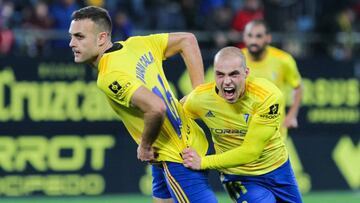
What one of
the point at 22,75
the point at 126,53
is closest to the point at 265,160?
the point at 126,53

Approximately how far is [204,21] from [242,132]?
28.8 feet

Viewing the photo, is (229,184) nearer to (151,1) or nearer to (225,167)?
(225,167)

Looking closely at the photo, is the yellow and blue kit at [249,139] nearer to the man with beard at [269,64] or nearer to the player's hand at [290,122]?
the man with beard at [269,64]

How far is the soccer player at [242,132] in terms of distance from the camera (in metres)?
6.57

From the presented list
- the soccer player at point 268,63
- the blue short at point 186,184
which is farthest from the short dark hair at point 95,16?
the soccer player at point 268,63

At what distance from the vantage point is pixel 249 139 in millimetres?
6688

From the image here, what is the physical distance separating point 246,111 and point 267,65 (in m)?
3.51

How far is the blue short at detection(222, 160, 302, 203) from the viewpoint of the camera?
703 centimetres

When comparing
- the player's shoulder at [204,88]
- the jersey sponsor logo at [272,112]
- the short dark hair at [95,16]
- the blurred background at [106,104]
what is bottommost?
the blurred background at [106,104]

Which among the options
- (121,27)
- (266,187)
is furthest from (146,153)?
(121,27)

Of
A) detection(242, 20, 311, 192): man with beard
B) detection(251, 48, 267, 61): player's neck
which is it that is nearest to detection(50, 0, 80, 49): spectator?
detection(242, 20, 311, 192): man with beard

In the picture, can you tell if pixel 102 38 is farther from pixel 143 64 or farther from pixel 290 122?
pixel 290 122

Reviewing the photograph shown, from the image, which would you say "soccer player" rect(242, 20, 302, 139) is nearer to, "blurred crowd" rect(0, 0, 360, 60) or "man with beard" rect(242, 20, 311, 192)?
"man with beard" rect(242, 20, 311, 192)

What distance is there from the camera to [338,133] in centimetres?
1354
